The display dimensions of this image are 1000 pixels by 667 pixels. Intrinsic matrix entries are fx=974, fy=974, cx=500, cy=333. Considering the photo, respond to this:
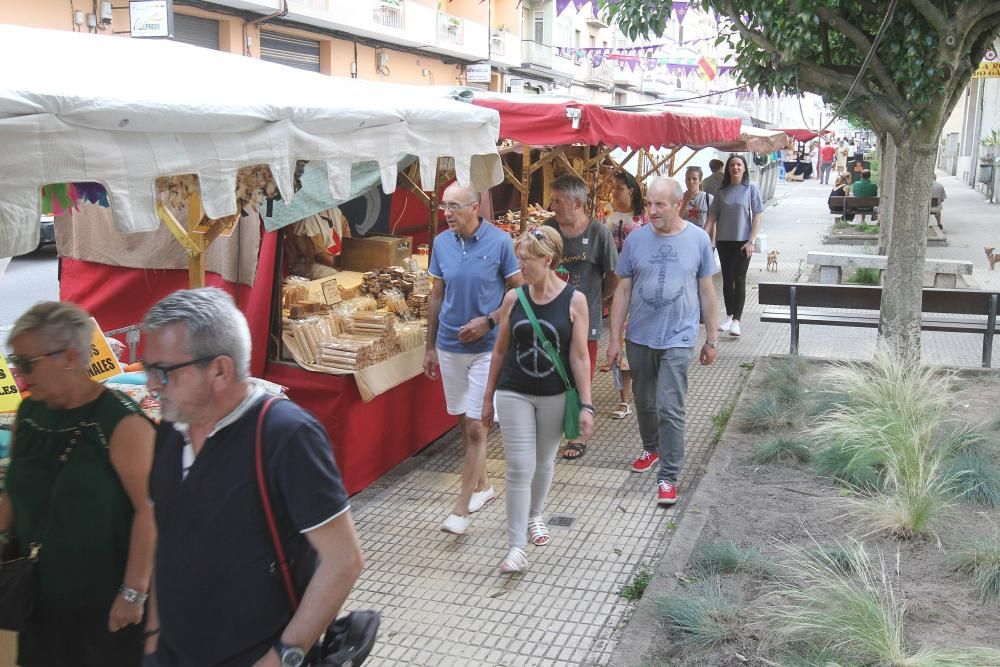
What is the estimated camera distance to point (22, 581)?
278 centimetres

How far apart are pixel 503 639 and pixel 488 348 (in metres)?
1.74

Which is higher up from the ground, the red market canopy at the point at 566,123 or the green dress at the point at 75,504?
the red market canopy at the point at 566,123

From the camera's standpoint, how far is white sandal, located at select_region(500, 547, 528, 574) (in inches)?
190

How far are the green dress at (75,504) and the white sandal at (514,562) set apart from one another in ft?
7.63

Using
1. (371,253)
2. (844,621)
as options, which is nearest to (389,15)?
(371,253)

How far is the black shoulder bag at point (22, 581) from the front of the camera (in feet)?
9.01

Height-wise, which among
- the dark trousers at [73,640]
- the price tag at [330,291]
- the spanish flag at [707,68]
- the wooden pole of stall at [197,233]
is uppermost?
the spanish flag at [707,68]

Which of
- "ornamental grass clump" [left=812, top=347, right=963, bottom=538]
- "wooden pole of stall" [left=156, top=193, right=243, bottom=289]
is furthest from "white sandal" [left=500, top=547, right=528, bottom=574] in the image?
"wooden pole of stall" [left=156, top=193, right=243, bottom=289]

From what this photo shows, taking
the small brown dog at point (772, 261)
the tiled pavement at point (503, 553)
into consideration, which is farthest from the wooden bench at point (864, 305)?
the small brown dog at point (772, 261)

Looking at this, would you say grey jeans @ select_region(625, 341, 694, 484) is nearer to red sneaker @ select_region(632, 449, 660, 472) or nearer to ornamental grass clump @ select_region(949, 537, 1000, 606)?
red sneaker @ select_region(632, 449, 660, 472)

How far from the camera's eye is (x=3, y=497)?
2.98 m

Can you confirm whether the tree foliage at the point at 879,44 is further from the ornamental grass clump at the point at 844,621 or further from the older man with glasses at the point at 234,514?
the older man with glasses at the point at 234,514

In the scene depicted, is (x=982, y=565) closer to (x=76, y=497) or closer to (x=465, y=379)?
(x=465, y=379)

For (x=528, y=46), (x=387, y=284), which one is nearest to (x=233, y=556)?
(x=387, y=284)
